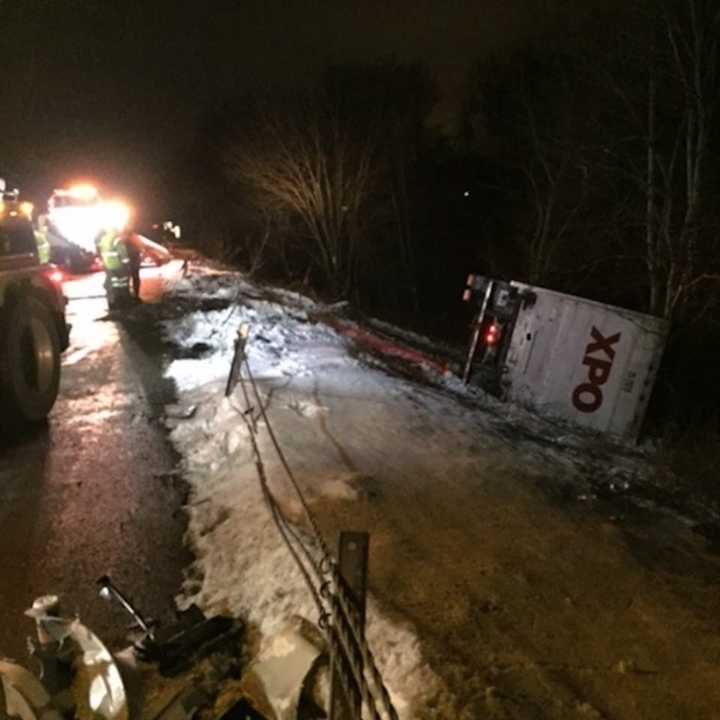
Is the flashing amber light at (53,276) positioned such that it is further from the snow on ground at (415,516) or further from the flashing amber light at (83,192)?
the flashing amber light at (83,192)

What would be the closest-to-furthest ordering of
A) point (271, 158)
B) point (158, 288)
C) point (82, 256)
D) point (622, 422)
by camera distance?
point (622, 422)
point (158, 288)
point (82, 256)
point (271, 158)

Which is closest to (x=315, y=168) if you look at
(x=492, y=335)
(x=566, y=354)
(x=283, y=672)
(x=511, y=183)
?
(x=511, y=183)

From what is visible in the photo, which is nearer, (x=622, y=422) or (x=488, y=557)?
(x=488, y=557)

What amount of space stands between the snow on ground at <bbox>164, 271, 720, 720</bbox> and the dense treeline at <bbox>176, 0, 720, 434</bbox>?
3985mm

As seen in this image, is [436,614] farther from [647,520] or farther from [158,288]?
[158,288]

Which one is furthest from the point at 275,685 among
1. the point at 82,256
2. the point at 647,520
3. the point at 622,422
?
the point at 82,256

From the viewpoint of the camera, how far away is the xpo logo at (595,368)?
8.59 metres

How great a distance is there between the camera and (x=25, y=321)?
698cm

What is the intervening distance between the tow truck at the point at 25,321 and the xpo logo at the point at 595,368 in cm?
639

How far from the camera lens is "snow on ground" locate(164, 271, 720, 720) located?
11.4ft

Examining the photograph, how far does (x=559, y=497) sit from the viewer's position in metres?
5.88

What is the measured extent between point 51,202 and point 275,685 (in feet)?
71.2

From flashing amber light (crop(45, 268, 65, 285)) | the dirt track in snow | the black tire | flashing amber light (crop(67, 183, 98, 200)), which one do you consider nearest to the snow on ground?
the dirt track in snow

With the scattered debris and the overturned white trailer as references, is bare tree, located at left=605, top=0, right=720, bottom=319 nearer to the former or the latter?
the overturned white trailer
